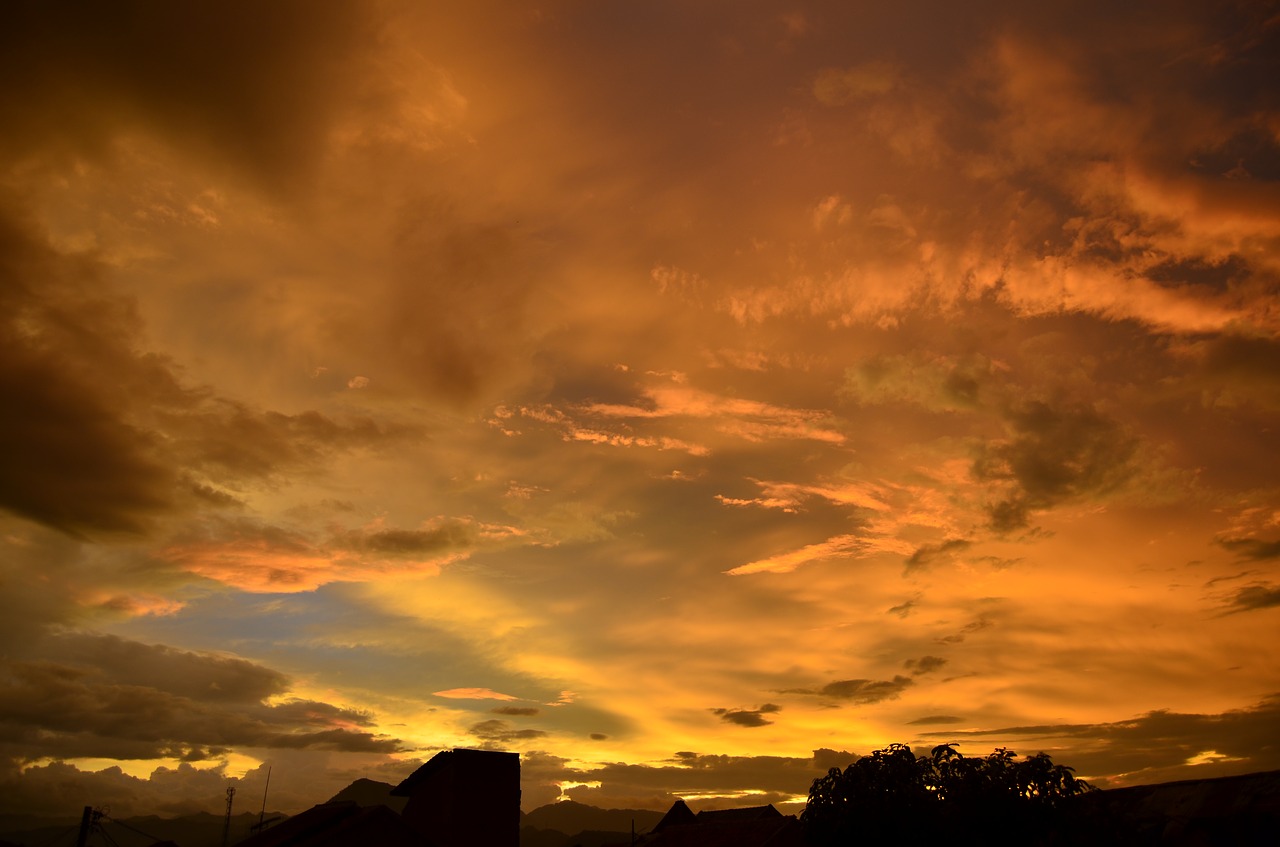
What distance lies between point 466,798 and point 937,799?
3352cm

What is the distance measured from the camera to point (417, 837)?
36219 mm

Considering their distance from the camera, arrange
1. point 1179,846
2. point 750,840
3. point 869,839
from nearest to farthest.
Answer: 1. point 1179,846
2. point 869,839
3. point 750,840

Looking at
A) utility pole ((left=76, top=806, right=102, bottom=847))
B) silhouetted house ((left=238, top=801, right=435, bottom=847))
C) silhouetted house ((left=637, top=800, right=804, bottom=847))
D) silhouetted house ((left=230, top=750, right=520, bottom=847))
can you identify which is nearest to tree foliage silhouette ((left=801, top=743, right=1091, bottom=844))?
silhouetted house ((left=637, top=800, right=804, bottom=847))

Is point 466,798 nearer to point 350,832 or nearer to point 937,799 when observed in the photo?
point 350,832

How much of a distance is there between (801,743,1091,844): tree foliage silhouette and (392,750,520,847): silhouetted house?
2886 centimetres

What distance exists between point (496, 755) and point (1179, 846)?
4186 centimetres

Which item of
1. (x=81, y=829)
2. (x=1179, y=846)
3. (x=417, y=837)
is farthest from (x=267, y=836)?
(x=1179, y=846)

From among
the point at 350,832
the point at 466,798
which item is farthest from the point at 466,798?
the point at 350,832

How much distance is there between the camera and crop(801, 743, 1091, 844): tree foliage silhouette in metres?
22.8

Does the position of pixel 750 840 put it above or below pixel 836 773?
below

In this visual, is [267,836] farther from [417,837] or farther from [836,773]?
[836,773]

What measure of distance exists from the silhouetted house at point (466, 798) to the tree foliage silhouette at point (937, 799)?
94.7ft

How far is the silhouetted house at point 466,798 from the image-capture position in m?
48.3

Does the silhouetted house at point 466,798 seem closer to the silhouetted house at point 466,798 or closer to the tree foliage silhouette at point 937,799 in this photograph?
the silhouetted house at point 466,798
